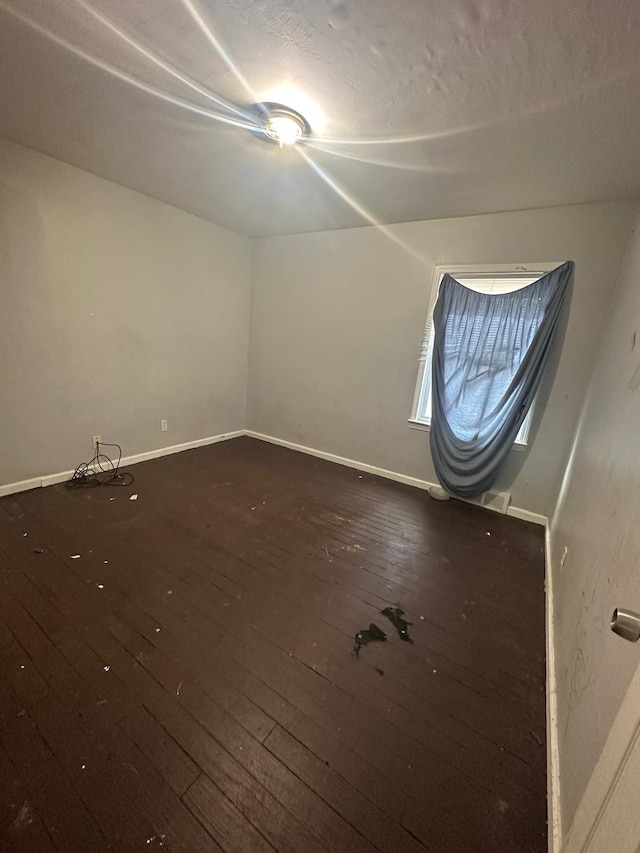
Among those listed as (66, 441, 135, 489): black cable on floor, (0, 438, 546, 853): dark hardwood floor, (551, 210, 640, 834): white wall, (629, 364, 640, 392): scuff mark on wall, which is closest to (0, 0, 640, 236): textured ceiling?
(551, 210, 640, 834): white wall

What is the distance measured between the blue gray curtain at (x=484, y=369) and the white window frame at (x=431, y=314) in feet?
0.43

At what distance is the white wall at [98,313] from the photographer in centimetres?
236

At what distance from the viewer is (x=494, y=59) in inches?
49.1

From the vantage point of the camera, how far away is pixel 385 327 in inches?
130

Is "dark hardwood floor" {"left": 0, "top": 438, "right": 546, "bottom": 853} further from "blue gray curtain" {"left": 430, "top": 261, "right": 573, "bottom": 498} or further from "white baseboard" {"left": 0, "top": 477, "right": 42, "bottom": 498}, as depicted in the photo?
"blue gray curtain" {"left": 430, "top": 261, "right": 573, "bottom": 498}

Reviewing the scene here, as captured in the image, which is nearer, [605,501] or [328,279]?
[605,501]

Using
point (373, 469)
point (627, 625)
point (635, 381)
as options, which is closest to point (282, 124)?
point (635, 381)

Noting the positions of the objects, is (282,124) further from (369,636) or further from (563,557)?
(563,557)

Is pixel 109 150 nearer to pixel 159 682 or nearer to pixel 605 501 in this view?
pixel 159 682

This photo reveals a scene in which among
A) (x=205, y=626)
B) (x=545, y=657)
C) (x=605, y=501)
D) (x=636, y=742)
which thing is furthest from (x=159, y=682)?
(x=605, y=501)

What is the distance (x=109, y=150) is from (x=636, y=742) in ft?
10.9

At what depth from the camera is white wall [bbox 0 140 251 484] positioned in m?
2.36

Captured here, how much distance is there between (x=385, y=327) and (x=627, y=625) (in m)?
3.06

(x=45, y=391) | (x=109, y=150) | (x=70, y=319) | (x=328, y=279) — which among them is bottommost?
(x=45, y=391)
